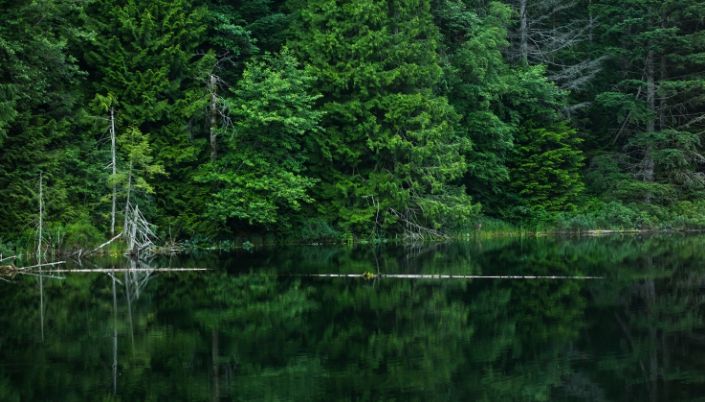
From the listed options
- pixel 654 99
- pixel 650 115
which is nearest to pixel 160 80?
pixel 650 115

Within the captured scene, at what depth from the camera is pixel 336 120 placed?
3300 cm

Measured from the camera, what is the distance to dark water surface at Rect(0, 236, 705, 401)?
9062 millimetres

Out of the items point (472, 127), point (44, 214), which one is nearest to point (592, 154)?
point (472, 127)

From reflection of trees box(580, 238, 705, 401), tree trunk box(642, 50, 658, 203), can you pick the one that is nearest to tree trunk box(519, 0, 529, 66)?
tree trunk box(642, 50, 658, 203)

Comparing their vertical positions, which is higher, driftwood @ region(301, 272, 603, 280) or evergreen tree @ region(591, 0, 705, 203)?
evergreen tree @ region(591, 0, 705, 203)

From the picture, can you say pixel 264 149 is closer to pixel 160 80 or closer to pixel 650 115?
pixel 160 80

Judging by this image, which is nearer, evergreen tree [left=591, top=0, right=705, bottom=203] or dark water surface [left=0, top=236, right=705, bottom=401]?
dark water surface [left=0, top=236, right=705, bottom=401]

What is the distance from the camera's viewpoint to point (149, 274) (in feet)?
67.9

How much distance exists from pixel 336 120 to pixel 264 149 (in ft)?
12.9

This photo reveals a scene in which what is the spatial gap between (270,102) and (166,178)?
4.44 metres

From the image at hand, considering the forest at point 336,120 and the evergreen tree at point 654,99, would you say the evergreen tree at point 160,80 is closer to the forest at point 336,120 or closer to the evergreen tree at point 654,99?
the forest at point 336,120

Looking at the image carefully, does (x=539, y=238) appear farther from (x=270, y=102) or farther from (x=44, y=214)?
(x=44, y=214)

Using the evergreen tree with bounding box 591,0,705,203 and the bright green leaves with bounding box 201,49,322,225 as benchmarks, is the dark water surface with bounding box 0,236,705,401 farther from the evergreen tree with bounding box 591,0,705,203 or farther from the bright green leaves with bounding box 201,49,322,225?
the evergreen tree with bounding box 591,0,705,203

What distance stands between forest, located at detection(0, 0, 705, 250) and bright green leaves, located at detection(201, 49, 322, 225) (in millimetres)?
78
